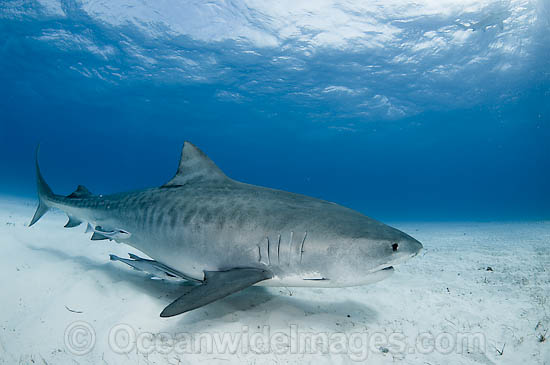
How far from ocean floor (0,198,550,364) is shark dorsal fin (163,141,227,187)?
4.52 ft

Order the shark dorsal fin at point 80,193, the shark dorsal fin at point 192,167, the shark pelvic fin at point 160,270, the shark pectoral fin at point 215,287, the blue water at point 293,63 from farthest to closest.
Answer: the blue water at point 293,63
the shark dorsal fin at point 80,193
the shark dorsal fin at point 192,167
the shark pelvic fin at point 160,270
the shark pectoral fin at point 215,287

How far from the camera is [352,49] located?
20.4 m

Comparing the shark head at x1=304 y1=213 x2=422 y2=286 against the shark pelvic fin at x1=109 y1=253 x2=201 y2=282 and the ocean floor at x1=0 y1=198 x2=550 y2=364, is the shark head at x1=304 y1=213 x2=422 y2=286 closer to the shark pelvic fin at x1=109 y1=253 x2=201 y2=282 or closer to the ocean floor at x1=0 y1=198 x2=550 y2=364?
the ocean floor at x1=0 y1=198 x2=550 y2=364

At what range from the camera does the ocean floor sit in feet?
7.89

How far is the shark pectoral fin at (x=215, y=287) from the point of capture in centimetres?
220

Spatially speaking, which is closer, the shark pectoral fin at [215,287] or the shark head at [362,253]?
the shark pectoral fin at [215,287]

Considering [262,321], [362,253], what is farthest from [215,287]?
[362,253]

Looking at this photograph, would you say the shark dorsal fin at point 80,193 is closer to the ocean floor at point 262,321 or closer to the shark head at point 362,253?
the ocean floor at point 262,321

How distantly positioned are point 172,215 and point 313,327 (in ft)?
6.41

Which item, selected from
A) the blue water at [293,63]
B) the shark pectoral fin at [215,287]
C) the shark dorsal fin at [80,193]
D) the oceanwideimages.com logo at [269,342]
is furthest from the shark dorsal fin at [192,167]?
the blue water at [293,63]

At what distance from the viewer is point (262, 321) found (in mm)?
2889

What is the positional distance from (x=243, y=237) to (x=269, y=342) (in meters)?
0.94

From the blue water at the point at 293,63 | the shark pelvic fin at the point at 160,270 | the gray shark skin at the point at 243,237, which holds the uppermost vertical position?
the blue water at the point at 293,63

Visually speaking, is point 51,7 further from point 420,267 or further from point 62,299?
point 420,267
